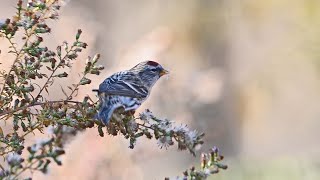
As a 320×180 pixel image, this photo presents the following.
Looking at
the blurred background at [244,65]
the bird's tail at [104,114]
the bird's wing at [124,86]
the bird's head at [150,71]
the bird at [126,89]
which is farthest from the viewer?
the blurred background at [244,65]

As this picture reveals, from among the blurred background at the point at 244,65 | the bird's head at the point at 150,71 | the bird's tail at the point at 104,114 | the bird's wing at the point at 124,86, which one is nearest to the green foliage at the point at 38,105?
the bird's tail at the point at 104,114

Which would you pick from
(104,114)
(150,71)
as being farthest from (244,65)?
(104,114)

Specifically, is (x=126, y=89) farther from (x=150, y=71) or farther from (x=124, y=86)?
(x=150, y=71)

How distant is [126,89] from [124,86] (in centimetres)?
3

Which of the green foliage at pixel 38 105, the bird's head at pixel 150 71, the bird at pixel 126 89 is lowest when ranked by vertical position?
the green foliage at pixel 38 105

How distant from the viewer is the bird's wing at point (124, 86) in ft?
6.60

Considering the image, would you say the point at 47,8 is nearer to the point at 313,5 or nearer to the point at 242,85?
the point at 242,85

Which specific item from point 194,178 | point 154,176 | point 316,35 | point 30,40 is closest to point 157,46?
point 154,176

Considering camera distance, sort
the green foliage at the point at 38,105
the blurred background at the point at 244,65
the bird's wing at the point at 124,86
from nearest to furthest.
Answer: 1. the green foliage at the point at 38,105
2. the bird's wing at the point at 124,86
3. the blurred background at the point at 244,65

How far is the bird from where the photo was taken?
160 cm

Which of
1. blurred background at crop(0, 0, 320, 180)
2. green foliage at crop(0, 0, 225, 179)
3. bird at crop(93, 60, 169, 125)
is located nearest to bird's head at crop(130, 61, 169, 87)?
bird at crop(93, 60, 169, 125)

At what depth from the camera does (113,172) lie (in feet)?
8.63

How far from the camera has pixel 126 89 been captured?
216 centimetres

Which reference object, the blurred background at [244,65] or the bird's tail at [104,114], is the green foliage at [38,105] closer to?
the bird's tail at [104,114]
